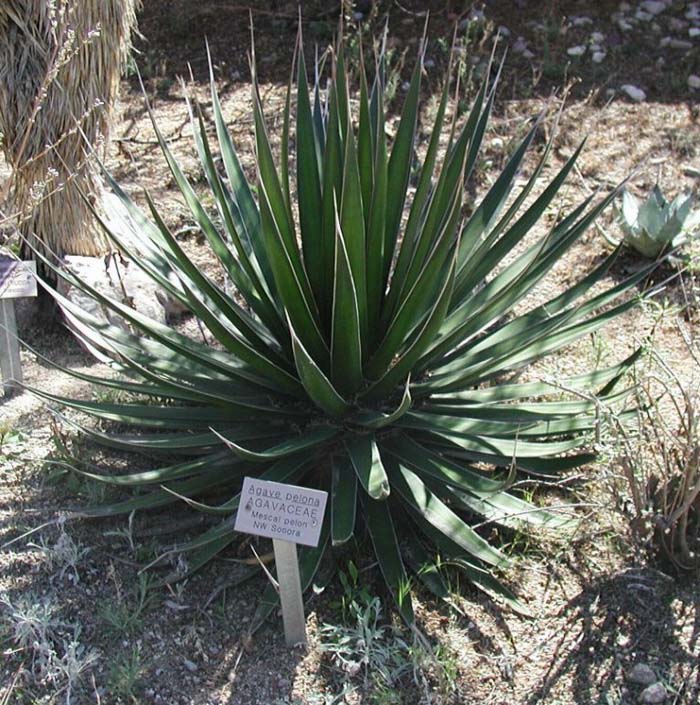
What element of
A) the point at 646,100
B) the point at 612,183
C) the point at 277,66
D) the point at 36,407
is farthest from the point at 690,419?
the point at 277,66

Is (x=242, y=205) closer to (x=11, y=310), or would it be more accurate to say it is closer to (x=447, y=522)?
(x=11, y=310)

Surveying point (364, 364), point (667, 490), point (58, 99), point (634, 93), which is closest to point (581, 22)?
point (634, 93)

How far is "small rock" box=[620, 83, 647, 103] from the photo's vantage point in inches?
245

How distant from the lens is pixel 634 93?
20.5ft

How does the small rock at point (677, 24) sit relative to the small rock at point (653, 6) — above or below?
below

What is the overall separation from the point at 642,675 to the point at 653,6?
5.23m

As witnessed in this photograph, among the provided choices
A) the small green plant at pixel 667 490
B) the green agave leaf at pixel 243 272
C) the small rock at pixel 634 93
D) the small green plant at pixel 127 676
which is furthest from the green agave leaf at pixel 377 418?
the small rock at pixel 634 93

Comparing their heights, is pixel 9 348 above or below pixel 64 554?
above

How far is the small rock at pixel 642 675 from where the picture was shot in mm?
2965

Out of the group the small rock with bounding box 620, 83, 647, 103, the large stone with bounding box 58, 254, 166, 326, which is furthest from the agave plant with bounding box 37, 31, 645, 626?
the small rock with bounding box 620, 83, 647, 103

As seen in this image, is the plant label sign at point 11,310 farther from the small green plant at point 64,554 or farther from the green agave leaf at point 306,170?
the green agave leaf at point 306,170

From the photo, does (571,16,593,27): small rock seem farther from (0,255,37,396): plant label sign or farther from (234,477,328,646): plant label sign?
(234,477,328,646): plant label sign

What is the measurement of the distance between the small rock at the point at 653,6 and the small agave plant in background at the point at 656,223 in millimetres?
2426

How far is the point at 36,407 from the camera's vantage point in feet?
13.3
